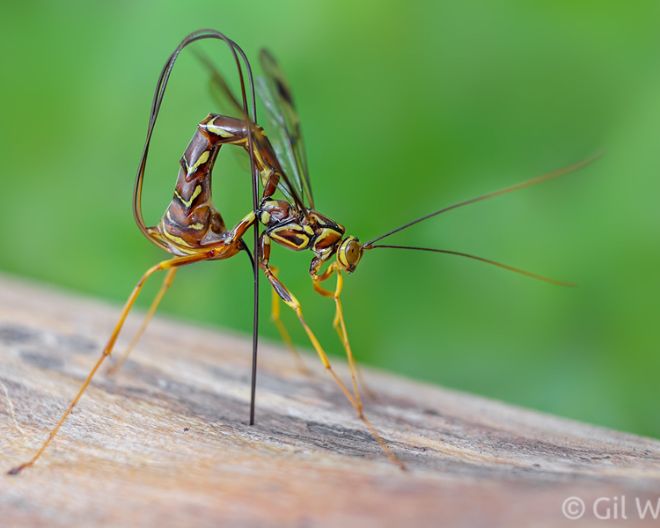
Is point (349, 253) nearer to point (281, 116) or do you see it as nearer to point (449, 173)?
point (281, 116)

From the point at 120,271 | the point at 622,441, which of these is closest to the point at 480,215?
the point at 622,441

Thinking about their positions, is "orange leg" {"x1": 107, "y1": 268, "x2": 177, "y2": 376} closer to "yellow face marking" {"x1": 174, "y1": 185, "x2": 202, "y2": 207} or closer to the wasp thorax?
"yellow face marking" {"x1": 174, "y1": 185, "x2": 202, "y2": 207}

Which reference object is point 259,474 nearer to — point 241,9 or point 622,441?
point 622,441

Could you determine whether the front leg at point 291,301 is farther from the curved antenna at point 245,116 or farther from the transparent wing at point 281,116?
the transparent wing at point 281,116

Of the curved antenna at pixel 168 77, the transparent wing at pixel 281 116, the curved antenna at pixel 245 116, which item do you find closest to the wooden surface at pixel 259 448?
the curved antenna at pixel 245 116

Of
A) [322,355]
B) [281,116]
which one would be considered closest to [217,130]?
[281,116]

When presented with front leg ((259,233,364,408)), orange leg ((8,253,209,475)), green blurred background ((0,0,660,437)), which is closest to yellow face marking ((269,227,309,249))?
front leg ((259,233,364,408))
